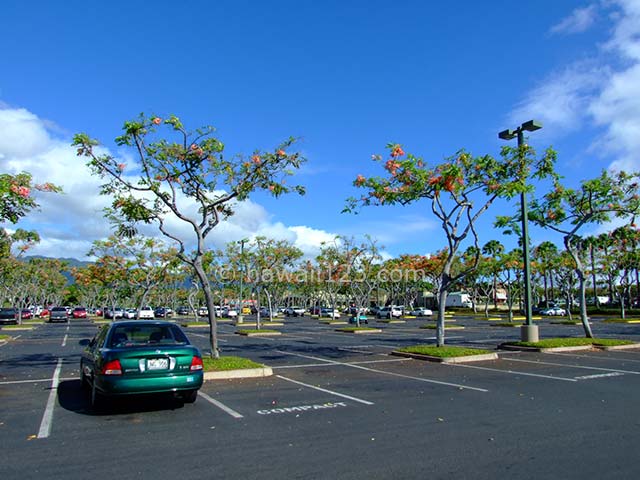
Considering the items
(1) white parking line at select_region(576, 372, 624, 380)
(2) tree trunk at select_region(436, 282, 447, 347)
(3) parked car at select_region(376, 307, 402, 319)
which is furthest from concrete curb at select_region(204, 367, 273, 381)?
(3) parked car at select_region(376, 307, 402, 319)

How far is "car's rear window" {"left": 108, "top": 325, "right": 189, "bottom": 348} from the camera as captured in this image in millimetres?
8242

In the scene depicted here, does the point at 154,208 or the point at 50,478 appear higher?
the point at 154,208

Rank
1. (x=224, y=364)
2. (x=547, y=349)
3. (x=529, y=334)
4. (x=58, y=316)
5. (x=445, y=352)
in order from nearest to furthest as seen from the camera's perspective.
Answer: (x=224, y=364) → (x=445, y=352) → (x=547, y=349) → (x=529, y=334) → (x=58, y=316)

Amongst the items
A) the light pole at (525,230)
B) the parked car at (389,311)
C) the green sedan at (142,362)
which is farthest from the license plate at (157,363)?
the parked car at (389,311)

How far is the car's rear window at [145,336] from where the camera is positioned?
824cm

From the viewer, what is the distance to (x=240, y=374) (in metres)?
11.7

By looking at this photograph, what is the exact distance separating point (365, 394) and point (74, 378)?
6939mm

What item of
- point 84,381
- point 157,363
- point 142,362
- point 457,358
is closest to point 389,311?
point 457,358

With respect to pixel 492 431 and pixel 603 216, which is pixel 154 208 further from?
pixel 603 216

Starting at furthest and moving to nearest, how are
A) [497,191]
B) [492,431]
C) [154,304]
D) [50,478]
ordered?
[154,304], [497,191], [492,431], [50,478]

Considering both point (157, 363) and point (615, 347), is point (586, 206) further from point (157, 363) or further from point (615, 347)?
point (157, 363)

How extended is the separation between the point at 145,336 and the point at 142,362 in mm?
881

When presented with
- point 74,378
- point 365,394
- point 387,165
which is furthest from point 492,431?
point 387,165

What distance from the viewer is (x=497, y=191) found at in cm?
1567
